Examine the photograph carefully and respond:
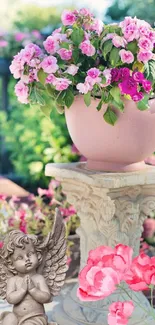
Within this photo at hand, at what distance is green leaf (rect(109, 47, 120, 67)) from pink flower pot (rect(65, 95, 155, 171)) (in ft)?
0.71

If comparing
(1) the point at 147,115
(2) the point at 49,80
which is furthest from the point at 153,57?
(2) the point at 49,80

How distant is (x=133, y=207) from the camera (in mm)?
3330

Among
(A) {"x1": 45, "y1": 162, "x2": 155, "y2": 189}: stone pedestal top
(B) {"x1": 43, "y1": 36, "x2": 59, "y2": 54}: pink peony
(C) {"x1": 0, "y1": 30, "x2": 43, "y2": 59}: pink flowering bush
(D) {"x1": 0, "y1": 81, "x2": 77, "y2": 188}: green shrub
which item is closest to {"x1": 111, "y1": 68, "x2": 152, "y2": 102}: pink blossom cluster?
(B) {"x1": 43, "y1": 36, "x2": 59, "y2": 54}: pink peony

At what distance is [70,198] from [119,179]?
18.5 inches

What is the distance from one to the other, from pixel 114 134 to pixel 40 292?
89 cm

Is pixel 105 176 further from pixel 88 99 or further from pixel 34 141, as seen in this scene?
pixel 34 141

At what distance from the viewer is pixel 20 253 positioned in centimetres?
288

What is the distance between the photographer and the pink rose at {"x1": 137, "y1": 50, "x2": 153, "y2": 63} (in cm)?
293

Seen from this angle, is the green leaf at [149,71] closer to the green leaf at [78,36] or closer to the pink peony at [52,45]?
the green leaf at [78,36]

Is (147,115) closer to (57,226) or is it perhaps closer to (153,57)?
(153,57)

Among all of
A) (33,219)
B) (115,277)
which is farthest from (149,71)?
(33,219)

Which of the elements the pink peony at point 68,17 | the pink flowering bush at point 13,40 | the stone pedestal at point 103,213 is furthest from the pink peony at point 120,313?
the pink flowering bush at point 13,40

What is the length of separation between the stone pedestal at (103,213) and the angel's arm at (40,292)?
0.55 m

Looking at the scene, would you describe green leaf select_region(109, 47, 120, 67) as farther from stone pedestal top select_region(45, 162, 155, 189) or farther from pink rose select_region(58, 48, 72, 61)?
stone pedestal top select_region(45, 162, 155, 189)
